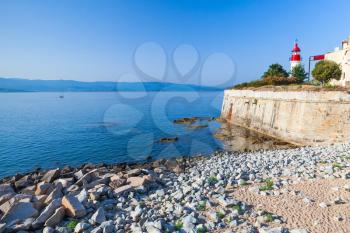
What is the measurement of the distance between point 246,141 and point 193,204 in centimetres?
2093

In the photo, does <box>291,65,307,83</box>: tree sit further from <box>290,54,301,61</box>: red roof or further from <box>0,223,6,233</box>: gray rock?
<box>0,223,6,233</box>: gray rock

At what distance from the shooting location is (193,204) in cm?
865

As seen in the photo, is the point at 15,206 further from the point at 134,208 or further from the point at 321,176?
the point at 321,176

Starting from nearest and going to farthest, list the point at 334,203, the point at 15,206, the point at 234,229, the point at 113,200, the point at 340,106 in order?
1. the point at 234,229
2. the point at 334,203
3. the point at 15,206
4. the point at 113,200
5. the point at 340,106

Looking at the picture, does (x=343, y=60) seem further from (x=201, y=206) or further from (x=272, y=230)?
(x=272, y=230)

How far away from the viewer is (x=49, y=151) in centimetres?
2597

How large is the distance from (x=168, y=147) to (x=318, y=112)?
15.0 meters

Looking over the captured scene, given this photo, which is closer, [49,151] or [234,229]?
[234,229]

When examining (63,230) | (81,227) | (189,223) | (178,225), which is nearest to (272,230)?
(189,223)

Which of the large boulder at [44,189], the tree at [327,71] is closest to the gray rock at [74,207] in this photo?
the large boulder at [44,189]

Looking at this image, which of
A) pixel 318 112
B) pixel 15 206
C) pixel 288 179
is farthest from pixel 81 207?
pixel 318 112

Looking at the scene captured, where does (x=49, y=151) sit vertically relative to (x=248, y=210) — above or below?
below

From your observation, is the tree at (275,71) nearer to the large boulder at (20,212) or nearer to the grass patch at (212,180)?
the grass patch at (212,180)

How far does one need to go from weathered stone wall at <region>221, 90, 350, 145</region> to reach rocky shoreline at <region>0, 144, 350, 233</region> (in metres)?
11.4
